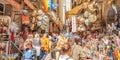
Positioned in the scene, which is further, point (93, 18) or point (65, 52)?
point (93, 18)

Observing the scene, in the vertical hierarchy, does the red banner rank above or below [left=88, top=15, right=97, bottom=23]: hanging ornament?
below

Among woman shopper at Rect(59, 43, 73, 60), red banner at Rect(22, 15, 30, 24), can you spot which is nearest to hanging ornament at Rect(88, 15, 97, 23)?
red banner at Rect(22, 15, 30, 24)

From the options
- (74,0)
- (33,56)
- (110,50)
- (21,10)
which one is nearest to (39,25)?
(21,10)

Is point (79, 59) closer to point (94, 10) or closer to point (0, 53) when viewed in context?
point (0, 53)

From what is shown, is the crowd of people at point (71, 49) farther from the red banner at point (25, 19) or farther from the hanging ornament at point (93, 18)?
the red banner at point (25, 19)

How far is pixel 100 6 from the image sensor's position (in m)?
21.6

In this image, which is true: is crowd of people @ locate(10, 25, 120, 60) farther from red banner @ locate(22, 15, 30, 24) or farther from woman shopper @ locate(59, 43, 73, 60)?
red banner @ locate(22, 15, 30, 24)

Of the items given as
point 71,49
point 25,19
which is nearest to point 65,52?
point 71,49

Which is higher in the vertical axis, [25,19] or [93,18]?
[93,18]

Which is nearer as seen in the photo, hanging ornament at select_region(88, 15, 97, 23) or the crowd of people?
the crowd of people

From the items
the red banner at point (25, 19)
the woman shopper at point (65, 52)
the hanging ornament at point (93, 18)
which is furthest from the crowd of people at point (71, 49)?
the red banner at point (25, 19)

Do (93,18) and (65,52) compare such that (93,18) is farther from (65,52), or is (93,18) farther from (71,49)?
(65,52)

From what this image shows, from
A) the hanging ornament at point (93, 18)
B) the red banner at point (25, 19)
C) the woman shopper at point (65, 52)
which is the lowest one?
the red banner at point (25, 19)

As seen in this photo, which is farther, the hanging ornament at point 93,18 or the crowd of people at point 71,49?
the hanging ornament at point 93,18
